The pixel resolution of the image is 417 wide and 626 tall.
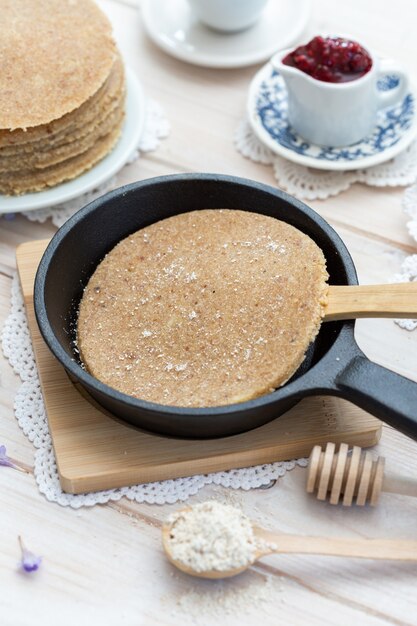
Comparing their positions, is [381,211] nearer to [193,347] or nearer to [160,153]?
[160,153]

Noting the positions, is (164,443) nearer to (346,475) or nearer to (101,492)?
(101,492)

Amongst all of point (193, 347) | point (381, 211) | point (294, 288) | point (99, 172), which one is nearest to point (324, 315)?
point (294, 288)

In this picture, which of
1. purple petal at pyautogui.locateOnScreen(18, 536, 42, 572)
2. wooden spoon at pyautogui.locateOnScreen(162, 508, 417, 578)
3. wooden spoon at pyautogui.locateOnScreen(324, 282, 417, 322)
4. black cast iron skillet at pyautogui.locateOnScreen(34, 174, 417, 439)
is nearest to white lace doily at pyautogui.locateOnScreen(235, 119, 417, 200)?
black cast iron skillet at pyautogui.locateOnScreen(34, 174, 417, 439)

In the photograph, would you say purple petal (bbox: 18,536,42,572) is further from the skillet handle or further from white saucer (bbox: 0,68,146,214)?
white saucer (bbox: 0,68,146,214)


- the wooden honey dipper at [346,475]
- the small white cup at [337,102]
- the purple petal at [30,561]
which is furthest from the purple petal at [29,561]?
the small white cup at [337,102]

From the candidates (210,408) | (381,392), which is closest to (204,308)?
(210,408)

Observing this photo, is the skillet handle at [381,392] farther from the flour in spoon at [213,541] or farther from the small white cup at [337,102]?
the small white cup at [337,102]
